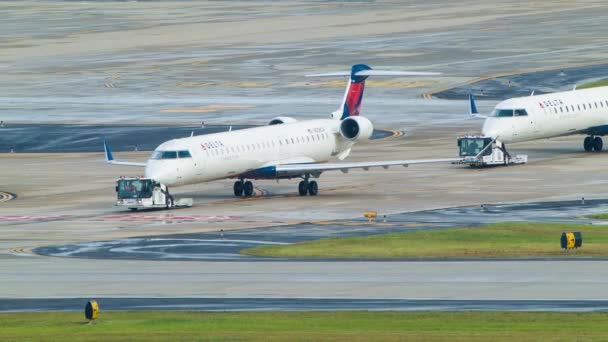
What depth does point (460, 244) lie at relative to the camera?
55.0m

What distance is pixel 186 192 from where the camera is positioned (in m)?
76.3

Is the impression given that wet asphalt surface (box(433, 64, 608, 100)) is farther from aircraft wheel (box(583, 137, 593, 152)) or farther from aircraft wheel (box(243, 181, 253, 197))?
aircraft wheel (box(243, 181, 253, 197))

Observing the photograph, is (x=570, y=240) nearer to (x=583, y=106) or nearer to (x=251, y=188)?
(x=251, y=188)

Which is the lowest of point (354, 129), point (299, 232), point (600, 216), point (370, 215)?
point (600, 216)

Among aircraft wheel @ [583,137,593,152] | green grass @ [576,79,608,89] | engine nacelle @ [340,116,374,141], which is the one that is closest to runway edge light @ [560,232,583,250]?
engine nacelle @ [340,116,374,141]

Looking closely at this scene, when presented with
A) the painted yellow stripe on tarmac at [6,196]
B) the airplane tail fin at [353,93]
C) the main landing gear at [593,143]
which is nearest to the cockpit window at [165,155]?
the painted yellow stripe on tarmac at [6,196]

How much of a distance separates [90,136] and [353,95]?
25207 mm

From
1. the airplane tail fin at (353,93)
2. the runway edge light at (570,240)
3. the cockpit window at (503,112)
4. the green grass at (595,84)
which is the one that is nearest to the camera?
the runway edge light at (570,240)

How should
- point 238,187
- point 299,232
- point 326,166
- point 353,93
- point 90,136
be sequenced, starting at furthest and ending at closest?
point 90,136 < point 353,93 < point 238,187 < point 326,166 < point 299,232

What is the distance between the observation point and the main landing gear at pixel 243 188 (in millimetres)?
73312

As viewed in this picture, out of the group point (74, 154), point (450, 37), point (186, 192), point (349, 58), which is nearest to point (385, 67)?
point (349, 58)

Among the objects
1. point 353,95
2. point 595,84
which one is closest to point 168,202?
point 353,95

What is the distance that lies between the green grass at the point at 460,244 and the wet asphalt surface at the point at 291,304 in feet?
30.6

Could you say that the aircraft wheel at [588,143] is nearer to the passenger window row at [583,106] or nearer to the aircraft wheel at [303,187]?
the passenger window row at [583,106]
